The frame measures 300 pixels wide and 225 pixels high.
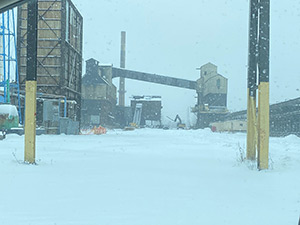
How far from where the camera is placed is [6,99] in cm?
1636

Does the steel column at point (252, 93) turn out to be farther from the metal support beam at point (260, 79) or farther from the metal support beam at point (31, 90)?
the metal support beam at point (31, 90)

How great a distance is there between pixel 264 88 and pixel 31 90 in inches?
166

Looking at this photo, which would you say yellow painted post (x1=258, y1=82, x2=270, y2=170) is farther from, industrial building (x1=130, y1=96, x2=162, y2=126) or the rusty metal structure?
industrial building (x1=130, y1=96, x2=162, y2=126)

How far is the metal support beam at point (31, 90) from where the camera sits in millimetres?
6930

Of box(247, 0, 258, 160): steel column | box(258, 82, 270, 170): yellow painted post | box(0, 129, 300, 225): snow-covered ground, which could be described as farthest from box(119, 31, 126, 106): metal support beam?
box(258, 82, 270, 170): yellow painted post

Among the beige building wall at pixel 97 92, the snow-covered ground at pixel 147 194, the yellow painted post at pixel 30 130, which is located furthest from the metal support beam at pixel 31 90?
the beige building wall at pixel 97 92

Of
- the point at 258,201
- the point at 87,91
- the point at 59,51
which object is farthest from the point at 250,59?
the point at 87,91

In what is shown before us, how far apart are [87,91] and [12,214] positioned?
42626mm

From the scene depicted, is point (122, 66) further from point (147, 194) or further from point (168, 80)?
point (147, 194)

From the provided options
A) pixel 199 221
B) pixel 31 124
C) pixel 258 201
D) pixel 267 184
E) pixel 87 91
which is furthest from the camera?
pixel 87 91

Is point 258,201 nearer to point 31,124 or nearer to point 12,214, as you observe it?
point 12,214

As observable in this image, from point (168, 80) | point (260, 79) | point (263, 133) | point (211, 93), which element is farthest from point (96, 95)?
point (263, 133)

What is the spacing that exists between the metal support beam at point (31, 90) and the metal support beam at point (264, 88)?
4067mm

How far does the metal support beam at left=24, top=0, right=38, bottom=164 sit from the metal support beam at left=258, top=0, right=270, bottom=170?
4.07 m
